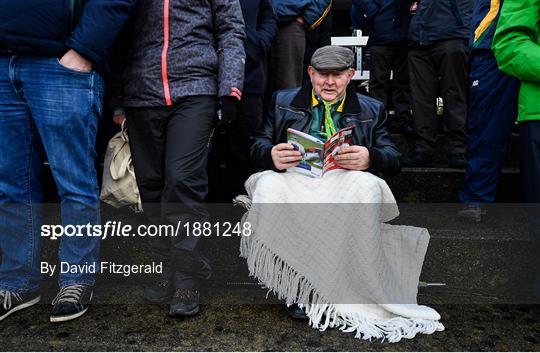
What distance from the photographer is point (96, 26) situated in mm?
2229

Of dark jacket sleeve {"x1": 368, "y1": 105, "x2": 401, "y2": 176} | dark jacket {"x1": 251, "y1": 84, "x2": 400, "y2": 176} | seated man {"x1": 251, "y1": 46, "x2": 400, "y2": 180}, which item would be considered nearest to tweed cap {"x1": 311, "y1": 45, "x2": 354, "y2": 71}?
seated man {"x1": 251, "y1": 46, "x2": 400, "y2": 180}

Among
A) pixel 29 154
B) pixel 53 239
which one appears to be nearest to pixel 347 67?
pixel 29 154

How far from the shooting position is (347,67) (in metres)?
2.48

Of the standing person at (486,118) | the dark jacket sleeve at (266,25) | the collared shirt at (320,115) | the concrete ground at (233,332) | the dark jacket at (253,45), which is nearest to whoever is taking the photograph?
the concrete ground at (233,332)

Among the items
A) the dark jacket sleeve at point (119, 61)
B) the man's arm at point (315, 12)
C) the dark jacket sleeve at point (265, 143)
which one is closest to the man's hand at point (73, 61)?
the dark jacket sleeve at point (119, 61)

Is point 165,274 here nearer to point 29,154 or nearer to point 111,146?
point 111,146

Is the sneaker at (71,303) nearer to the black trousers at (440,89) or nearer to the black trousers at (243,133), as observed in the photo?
the black trousers at (243,133)

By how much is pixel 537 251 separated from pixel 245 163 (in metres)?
1.69

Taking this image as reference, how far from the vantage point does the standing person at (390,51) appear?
396cm

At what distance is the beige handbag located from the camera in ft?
8.54

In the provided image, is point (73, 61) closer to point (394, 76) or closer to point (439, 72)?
point (439, 72)

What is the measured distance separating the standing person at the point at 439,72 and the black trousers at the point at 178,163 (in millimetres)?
1722

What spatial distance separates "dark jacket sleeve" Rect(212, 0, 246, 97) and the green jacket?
4.14 feet

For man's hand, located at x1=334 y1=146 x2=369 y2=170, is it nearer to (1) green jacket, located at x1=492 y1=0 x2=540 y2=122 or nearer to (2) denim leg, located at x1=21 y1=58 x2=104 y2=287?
(1) green jacket, located at x1=492 y1=0 x2=540 y2=122
